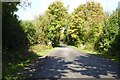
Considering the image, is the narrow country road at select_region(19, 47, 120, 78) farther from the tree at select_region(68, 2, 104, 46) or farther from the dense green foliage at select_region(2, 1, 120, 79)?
the tree at select_region(68, 2, 104, 46)

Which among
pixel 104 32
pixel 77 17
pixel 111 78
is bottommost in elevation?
pixel 111 78

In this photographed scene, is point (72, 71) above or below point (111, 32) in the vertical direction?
below

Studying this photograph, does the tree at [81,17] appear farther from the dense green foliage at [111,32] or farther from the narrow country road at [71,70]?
the narrow country road at [71,70]

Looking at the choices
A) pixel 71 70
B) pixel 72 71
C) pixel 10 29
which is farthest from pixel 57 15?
pixel 72 71

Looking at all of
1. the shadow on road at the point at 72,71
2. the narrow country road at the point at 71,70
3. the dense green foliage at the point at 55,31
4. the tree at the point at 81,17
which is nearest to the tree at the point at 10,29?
the dense green foliage at the point at 55,31

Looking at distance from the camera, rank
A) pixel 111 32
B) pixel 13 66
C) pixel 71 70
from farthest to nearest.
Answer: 1. pixel 111 32
2. pixel 13 66
3. pixel 71 70

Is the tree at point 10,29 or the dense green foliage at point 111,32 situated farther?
the dense green foliage at point 111,32

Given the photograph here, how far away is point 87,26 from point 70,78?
5161 cm

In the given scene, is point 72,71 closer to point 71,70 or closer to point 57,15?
point 71,70

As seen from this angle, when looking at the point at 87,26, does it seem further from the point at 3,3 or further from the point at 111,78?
the point at 111,78

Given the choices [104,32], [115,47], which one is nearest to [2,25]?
[115,47]

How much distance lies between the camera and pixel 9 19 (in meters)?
22.7

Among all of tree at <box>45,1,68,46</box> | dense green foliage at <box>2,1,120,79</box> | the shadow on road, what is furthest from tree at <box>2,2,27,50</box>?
tree at <box>45,1,68,46</box>

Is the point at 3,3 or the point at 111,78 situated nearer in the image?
the point at 111,78
